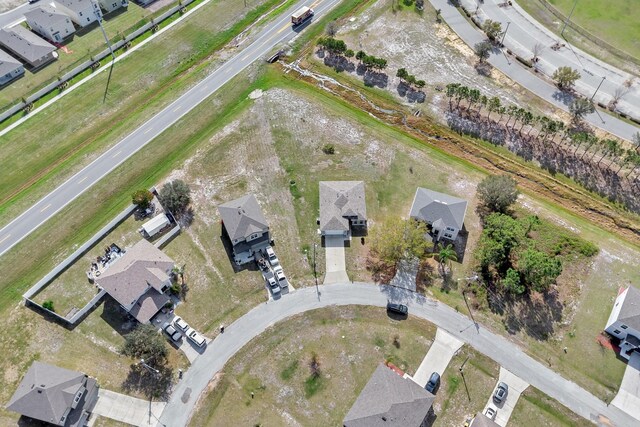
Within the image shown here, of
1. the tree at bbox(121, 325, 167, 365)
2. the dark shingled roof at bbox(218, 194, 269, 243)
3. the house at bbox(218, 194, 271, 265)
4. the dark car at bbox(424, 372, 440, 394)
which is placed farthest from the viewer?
the house at bbox(218, 194, 271, 265)

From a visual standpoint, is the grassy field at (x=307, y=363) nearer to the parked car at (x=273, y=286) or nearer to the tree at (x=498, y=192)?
the parked car at (x=273, y=286)

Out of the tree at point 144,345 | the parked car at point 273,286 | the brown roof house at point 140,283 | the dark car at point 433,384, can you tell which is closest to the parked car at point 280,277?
the parked car at point 273,286

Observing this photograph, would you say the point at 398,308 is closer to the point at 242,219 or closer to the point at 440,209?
the point at 440,209

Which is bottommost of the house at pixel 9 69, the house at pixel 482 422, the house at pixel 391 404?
the house at pixel 482 422

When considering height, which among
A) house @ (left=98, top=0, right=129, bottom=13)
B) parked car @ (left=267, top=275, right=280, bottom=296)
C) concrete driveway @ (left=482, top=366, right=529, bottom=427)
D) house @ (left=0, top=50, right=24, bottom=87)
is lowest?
concrete driveway @ (left=482, top=366, right=529, bottom=427)

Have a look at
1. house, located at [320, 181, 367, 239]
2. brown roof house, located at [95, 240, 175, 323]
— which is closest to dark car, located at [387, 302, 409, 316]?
house, located at [320, 181, 367, 239]

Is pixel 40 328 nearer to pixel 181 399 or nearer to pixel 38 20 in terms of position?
pixel 181 399

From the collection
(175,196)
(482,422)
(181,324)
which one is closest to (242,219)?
(175,196)

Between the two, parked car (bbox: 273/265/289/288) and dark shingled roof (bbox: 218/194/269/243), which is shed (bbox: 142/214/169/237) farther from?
parked car (bbox: 273/265/289/288)

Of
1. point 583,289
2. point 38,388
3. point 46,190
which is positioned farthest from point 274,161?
point 583,289
